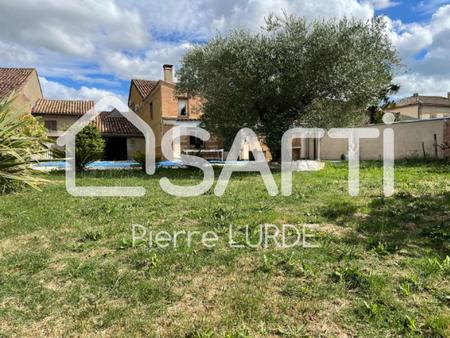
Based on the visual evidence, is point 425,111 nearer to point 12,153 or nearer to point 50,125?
point 50,125

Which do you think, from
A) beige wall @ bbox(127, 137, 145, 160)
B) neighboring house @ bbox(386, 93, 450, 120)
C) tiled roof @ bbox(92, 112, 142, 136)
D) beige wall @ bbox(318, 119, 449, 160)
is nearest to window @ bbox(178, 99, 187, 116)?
tiled roof @ bbox(92, 112, 142, 136)

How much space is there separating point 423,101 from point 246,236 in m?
58.6

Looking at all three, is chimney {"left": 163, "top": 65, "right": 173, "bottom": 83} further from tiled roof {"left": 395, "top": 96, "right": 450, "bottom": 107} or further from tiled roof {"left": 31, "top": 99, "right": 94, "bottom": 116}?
tiled roof {"left": 395, "top": 96, "right": 450, "bottom": 107}

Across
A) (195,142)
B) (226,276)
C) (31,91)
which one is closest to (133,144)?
(195,142)

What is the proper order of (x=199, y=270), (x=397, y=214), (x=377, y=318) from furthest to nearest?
1. (x=397, y=214)
2. (x=199, y=270)
3. (x=377, y=318)

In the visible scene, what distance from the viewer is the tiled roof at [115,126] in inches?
1256

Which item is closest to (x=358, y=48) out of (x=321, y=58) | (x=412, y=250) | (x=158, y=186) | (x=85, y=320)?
(x=321, y=58)

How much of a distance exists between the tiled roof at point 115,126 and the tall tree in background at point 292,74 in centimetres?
1777

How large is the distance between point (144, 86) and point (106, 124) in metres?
5.37

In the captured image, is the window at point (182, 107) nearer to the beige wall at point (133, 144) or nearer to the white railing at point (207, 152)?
the white railing at point (207, 152)

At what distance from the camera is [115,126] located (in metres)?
33.2

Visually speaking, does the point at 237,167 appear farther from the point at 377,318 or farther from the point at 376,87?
the point at 377,318

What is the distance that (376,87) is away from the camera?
14.5 metres

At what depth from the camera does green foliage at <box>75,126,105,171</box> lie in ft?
48.6
